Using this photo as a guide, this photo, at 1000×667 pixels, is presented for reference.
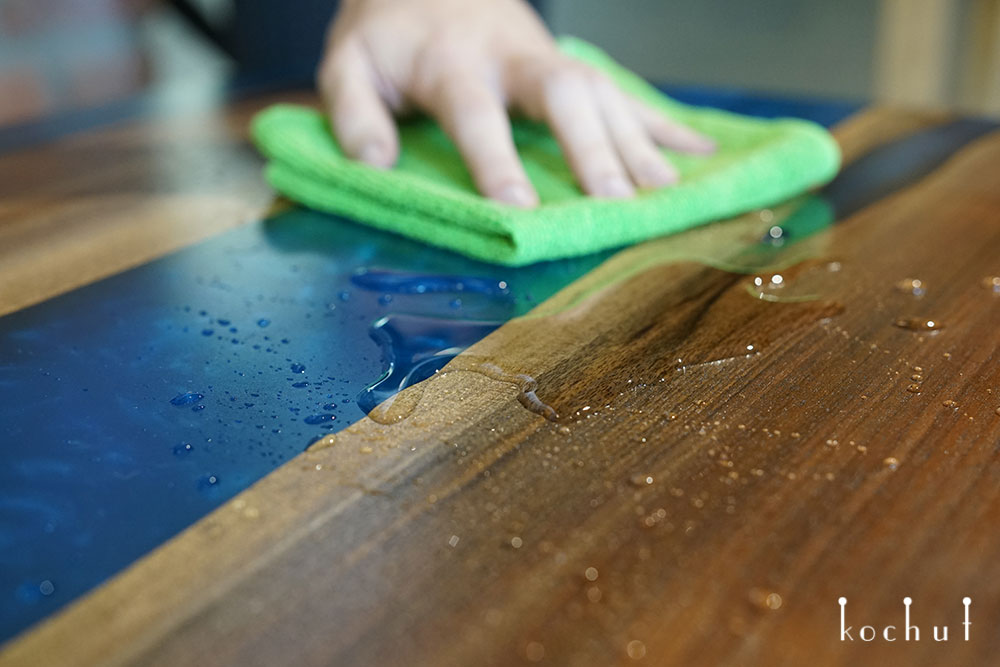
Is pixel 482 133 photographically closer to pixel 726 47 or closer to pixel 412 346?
pixel 412 346

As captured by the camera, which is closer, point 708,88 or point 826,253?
point 826,253

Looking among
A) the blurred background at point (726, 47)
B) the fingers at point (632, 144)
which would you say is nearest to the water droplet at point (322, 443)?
the fingers at point (632, 144)

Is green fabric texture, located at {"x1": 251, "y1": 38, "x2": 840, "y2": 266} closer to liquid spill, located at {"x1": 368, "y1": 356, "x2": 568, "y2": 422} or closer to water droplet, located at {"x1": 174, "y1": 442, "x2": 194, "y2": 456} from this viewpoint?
liquid spill, located at {"x1": 368, "y1": 356, "x2": 568, "y2": 422}

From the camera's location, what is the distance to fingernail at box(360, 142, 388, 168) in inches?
26.6

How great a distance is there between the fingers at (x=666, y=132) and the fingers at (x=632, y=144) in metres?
0.03

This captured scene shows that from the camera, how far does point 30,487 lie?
355mm

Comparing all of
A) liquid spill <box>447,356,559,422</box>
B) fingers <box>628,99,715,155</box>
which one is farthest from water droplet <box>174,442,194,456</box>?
fingers <box>628,99,715,155</box>

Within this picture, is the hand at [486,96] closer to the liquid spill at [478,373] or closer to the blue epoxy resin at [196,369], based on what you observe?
the blue epoxy resin at [196,369]

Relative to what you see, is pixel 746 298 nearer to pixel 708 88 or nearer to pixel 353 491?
pixel 353 491

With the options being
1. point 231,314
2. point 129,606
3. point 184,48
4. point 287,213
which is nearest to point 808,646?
point 129,606

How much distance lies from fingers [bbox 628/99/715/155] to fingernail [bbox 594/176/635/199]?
4.4 inches

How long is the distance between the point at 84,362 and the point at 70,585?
0.19 m

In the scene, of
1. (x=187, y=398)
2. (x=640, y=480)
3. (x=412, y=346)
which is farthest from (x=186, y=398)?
(x=640, y=480)

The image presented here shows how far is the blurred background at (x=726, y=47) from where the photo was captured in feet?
4.08
